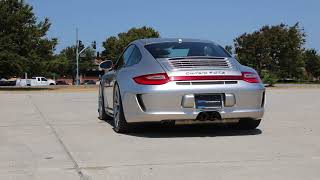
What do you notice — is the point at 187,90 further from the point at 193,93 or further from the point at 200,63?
the point at 200,63

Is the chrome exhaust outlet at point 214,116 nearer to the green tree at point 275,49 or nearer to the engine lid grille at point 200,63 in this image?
the engine lid grille at point 200,63

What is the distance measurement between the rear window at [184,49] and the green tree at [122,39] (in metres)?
66.6

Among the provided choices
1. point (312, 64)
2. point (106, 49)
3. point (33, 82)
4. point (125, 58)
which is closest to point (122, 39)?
point (106, 49)

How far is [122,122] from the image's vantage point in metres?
8.15

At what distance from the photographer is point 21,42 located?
42.5 metres

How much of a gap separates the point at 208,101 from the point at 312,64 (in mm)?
93162

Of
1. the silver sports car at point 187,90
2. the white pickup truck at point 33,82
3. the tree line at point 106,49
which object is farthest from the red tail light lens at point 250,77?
the white pickup truck at point 33,82

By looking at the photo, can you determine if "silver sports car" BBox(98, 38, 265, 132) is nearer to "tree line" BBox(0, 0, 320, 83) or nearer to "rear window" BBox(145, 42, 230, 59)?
"rear window" BBox(145, 42, 230, 59)

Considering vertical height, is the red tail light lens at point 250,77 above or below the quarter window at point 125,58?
below

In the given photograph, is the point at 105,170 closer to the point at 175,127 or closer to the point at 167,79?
the point at 167,79

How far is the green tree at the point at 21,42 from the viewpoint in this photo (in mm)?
40812

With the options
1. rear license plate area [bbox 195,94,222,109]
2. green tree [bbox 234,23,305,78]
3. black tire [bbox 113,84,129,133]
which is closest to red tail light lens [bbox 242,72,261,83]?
rear license plate area [bbox 195,94,222,109]

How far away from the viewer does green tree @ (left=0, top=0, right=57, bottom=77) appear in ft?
134

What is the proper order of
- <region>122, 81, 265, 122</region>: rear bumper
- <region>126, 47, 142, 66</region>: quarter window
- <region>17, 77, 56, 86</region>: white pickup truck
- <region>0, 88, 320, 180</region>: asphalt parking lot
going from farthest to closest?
<region>17, 77, 56, 86</region>: white pickup truck
<region>126, 47, 142, 66</region>: quarter window
<region>122, 81, 265, 122</region>: rear bumper
<region>0, 88, 320, 180</region>: asphalt parking lot
